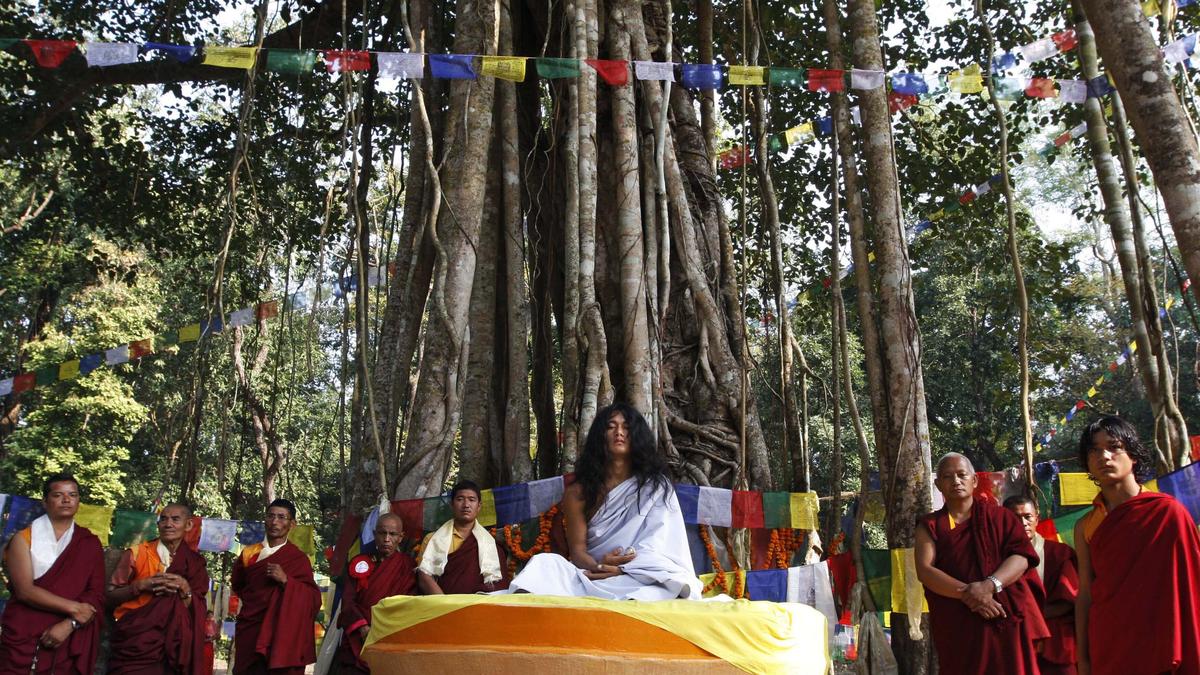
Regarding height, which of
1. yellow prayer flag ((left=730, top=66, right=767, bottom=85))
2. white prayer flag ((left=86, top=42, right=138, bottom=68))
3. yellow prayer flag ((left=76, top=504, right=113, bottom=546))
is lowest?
yellow prayer flag ((left=76, top=504, right=113, bottom=546))

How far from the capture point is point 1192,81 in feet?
26.0

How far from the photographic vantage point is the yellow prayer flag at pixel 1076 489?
5363mm

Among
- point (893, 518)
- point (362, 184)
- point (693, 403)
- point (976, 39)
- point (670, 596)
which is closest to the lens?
point (670, 596)

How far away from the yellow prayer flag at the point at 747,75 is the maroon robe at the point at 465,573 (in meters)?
2.93

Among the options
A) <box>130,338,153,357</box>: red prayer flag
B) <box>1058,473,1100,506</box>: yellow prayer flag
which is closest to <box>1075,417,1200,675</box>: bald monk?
<box>1058,473,1100,506</box>: yellow prayer flag

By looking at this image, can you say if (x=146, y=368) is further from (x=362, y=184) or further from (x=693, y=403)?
(x=693, y=403)

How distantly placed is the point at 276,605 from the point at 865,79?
409cm

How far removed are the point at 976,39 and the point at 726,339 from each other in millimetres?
4576

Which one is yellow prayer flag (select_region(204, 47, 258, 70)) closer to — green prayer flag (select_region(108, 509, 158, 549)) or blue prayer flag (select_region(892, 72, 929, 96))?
green prayer flag (select_region(108, 509, 158, 549))

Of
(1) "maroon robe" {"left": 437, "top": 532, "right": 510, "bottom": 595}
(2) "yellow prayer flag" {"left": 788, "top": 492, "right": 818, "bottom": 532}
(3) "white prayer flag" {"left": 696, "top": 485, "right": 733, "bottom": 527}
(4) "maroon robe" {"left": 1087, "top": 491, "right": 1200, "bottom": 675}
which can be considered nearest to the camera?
(4) "maroon robe" {"left": 1087, "top": 491, "right": 1200, "bottom": 675}

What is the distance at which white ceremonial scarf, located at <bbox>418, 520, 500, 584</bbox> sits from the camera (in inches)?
181

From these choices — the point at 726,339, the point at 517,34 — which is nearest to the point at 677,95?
the point at 517,34

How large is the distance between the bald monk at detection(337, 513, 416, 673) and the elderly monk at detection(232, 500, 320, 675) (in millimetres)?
569

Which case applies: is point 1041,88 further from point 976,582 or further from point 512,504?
point 512,504
